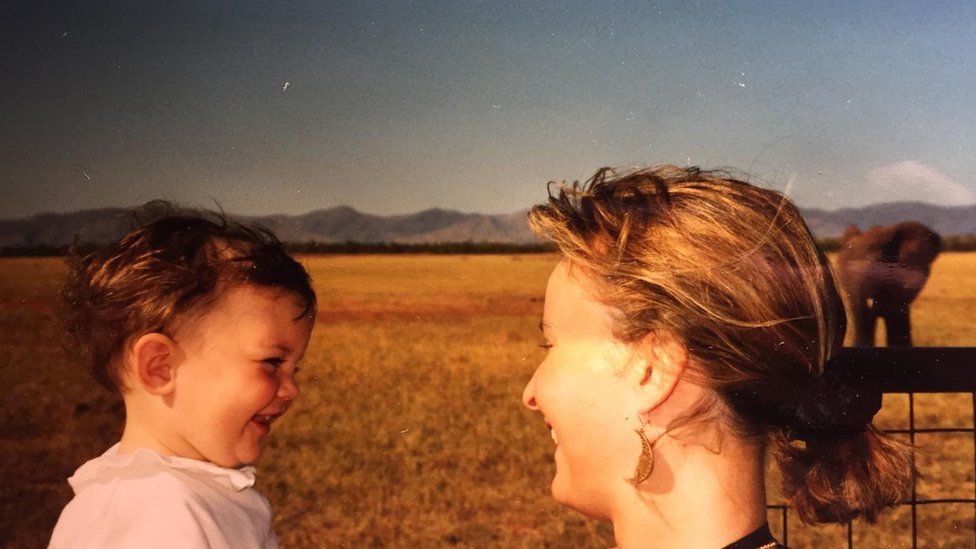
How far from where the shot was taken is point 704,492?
117cm

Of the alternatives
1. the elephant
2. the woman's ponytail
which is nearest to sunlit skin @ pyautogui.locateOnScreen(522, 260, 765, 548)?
the woman's ponytail

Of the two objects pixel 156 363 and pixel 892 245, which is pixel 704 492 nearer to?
pixel 892 245

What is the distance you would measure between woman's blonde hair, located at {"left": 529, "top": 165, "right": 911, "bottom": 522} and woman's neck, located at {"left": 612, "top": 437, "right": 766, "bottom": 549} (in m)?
0.05

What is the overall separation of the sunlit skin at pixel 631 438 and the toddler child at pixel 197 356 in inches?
21.6

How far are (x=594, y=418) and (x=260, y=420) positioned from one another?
2.23 ft

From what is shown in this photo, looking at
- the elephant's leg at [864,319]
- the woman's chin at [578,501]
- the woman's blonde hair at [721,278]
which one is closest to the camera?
the woman's blonde hair at [721,278]

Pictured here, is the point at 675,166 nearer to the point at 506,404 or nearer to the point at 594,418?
the point at 594,418

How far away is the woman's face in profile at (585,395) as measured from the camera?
3.93 feet

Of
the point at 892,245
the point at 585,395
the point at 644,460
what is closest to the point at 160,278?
the point at 585,395

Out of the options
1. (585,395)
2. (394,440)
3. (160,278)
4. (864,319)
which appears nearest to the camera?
(585,395)

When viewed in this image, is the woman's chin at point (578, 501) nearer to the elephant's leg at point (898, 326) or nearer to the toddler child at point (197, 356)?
the toddler child at point (197, 356)

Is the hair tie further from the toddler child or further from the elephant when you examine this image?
the toddler child

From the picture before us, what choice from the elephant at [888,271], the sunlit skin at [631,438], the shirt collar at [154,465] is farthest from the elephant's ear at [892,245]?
the shirt collar at [154,465]

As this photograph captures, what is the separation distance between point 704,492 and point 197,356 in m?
0.91
